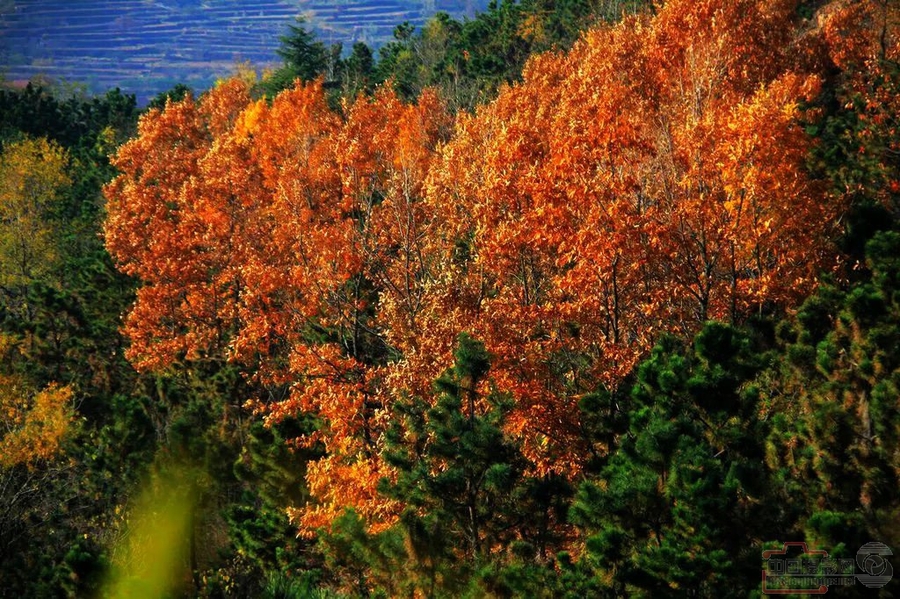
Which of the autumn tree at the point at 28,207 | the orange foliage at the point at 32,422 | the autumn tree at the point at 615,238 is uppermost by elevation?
the autumn tree at the point at 28,207

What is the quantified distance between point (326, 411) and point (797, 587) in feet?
51.2

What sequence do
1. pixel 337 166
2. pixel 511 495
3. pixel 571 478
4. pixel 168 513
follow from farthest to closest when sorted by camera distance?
pixel 337 166
pixel 168 513
pixel 571 478
pixel 511 495

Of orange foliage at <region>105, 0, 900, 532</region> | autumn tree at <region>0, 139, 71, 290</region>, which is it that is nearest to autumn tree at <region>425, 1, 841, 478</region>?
orange foliage at <region>105, 0, 900, 532</region>

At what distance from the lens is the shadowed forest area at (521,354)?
1518cm

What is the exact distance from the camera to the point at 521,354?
22.3 metres

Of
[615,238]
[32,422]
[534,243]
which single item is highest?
[534,243]

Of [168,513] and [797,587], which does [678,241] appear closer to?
[797,587]

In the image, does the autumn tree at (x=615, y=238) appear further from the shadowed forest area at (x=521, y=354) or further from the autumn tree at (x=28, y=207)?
the autumn tree at (x=28, y=207)

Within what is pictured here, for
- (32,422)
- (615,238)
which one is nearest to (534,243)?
(615,238)

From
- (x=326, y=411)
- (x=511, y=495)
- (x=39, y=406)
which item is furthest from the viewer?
(x=39, y=406)

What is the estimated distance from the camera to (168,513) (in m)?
23.2

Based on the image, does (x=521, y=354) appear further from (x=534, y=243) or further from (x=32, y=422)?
(x=32, y=422)

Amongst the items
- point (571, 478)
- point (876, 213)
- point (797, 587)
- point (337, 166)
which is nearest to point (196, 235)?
point (337, 166)

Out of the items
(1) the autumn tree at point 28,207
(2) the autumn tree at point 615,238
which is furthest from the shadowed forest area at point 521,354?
(1) the autumn tree at point 28,207
